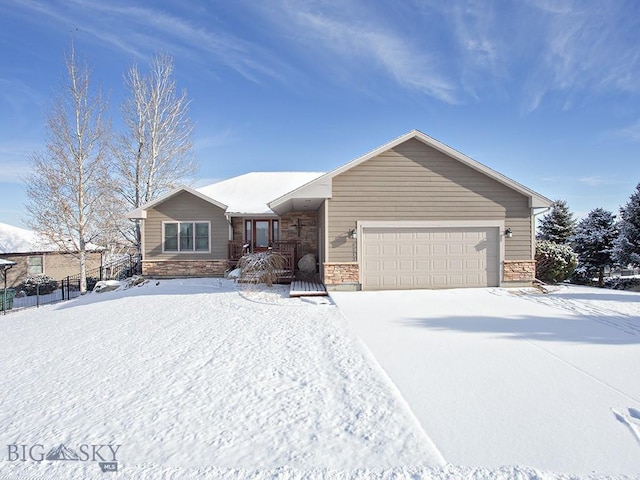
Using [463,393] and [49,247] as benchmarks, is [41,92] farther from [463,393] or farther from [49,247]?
[463,393]

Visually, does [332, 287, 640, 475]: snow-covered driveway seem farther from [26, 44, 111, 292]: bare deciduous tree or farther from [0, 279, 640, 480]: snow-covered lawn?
[26, 44, 111, 292]: bare deciduous tree

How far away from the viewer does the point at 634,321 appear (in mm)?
6637

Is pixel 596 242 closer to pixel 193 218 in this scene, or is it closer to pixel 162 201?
pixel 193 218

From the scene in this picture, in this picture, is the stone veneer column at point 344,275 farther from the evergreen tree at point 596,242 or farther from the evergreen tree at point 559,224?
the evergreen tree at point 559,224

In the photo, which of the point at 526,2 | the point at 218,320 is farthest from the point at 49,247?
the point at 526,2

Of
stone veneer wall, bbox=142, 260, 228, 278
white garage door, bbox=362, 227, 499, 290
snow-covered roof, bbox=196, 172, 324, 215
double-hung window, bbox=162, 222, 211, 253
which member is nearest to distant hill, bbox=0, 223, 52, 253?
stone veneer wall, bbox=142, 260, 228, 278

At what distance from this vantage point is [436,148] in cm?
1014

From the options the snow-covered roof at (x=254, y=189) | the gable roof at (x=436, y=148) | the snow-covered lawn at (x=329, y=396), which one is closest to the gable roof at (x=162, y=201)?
the snow-covered roof at (x=254, y=189)

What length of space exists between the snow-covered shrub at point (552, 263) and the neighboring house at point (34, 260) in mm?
21344

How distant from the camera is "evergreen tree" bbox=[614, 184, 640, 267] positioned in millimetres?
16453

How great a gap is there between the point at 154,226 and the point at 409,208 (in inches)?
429

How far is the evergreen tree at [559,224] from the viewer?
20.6m

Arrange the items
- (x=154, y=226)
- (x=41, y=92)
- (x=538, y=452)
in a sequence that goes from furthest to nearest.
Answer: (x=41, y=92) → (x=154, y=226) → (x=538, y=452)

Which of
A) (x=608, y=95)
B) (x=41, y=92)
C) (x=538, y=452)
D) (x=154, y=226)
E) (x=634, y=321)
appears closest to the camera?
(x=538, y=452)
